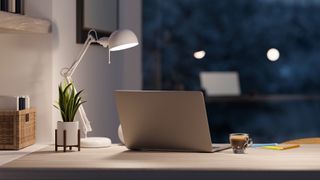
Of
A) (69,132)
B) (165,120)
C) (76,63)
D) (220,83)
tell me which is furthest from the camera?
(220,83)

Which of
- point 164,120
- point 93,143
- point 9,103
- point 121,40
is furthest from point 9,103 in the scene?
point 164,120

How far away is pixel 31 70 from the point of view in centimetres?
290

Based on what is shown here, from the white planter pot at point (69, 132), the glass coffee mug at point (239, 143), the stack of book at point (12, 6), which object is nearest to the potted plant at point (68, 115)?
the white planter pot at point (69, 132)

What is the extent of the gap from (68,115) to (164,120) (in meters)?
0.45

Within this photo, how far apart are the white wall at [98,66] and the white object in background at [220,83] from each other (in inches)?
96.4

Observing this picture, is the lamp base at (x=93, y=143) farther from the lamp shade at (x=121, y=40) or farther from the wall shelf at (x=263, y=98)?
the wall shelf at (x=263, y=98)

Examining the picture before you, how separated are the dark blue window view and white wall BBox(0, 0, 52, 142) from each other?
3.80 meters

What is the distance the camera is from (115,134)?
3953 millimetres

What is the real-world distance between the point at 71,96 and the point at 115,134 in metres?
1.27

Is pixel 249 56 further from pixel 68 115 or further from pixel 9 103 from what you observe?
pixel 9 103

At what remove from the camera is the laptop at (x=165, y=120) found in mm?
2459

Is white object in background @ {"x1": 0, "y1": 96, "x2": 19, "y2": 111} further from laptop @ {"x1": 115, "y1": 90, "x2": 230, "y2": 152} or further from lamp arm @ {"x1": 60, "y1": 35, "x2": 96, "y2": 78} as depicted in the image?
laptop @ {"x1": 115, "y1": 90, "x2": 230, "y2": 152}
